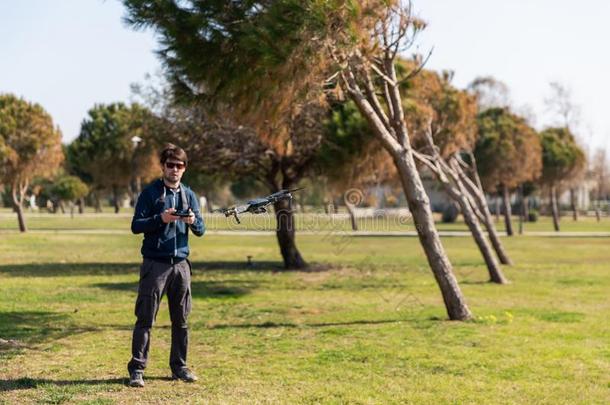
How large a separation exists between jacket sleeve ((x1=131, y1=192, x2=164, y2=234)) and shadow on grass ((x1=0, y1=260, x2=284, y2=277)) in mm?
11493

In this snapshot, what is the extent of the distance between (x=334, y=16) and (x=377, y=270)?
36.6 feet

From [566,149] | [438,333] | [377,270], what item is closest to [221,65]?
[438,333]

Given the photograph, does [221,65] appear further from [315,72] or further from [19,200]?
[19,200]

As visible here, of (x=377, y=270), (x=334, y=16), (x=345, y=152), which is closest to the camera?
(x=334, y=16)

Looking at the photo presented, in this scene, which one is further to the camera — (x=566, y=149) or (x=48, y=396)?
(x=566, y=149)

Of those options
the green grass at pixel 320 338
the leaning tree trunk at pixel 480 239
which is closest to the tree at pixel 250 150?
the green grass at pixel 320 338

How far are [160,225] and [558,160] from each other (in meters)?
41.8

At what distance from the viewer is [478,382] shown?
6605 millimetres

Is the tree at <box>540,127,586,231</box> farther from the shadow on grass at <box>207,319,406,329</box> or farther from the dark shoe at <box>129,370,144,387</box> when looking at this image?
the dark shoe at <box>129,370,144,387</box>

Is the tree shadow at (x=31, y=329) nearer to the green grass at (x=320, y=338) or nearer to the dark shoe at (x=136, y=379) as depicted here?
the green grass at (x=320, y=338)

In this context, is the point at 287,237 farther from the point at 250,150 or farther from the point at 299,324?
the point at 299,324

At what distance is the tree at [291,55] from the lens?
870cm

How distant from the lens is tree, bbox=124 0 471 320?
870 centimetres

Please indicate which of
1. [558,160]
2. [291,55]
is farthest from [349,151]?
[558,160]
